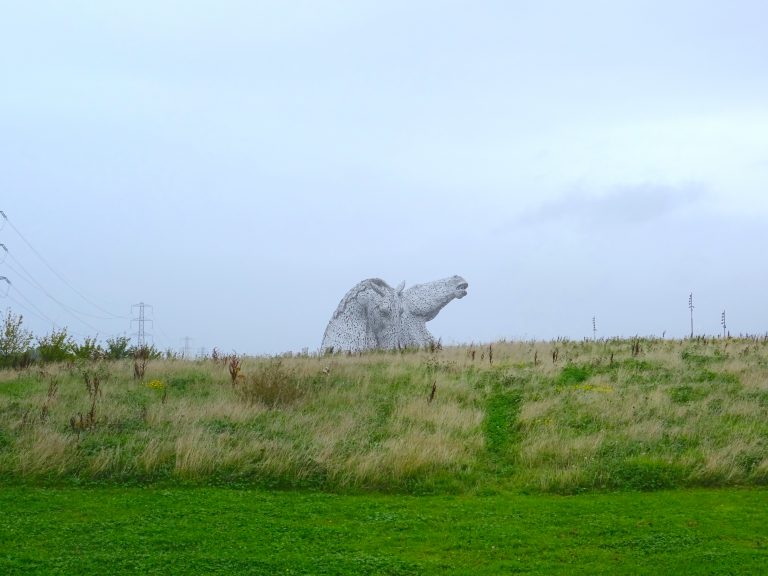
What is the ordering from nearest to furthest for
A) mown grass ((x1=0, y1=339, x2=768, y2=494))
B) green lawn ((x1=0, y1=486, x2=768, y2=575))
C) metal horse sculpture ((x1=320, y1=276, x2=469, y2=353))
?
green lawn ((x1=0, y1=486, x2=768, y2=575)) → mown grass ((x1=0, y1=339, x2=768, y2=494)) → metal horse sculpture ((x1=320, y1=276, x2=469, y2=353))

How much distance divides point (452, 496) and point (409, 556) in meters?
2.65

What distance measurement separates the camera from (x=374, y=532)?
798 cm

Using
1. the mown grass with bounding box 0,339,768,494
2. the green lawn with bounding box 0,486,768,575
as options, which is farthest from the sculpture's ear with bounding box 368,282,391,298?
the green lawn with bounding box 0,486,768,575

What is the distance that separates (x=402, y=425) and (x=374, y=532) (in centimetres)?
464

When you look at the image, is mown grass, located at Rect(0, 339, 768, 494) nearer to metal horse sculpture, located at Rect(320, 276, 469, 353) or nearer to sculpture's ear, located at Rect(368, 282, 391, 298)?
metal horse sculpture, located at Rect(320, 276, 469, 353)

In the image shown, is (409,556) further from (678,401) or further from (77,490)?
(678,401)

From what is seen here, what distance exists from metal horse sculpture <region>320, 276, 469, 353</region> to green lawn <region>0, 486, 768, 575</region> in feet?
56.4

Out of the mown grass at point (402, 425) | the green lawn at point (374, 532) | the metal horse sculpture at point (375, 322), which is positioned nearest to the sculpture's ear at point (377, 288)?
the metal horse sculpture at point (375, 322)

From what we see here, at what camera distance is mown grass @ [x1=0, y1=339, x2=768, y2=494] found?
1015 centimetres

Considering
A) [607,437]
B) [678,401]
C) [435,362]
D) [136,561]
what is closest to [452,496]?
[607,437]

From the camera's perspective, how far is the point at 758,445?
11320 millimetres

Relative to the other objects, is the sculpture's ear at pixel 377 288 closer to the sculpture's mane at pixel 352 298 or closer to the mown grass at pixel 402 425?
the sculpture's mane at pixel 352 298

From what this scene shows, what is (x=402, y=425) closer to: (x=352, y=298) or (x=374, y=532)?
(x=374, y=532)

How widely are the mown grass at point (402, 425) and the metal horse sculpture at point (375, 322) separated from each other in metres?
7.69
